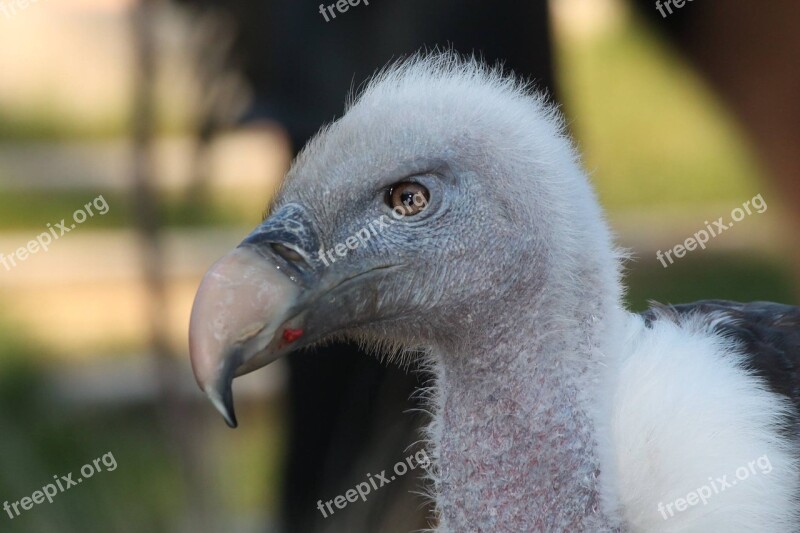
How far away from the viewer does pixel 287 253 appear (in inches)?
66.3

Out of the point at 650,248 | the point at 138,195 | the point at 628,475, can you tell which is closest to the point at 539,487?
the point at 628,475

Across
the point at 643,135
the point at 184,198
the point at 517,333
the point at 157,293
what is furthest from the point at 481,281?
the point at 643,135

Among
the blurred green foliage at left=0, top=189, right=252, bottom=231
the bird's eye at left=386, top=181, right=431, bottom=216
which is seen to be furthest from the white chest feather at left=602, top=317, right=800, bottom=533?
the blurred green foliage at left=0, top=189, right=252, bottom=231

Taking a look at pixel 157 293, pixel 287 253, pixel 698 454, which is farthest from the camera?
pixel 157 293

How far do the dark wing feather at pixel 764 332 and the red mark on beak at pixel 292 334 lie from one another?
68 centimetres

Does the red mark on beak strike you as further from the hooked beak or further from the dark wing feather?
the dark wing feather

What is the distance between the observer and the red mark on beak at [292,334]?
5.47ft

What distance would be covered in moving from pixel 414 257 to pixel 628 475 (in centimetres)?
46

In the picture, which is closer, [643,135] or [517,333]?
[517,333]

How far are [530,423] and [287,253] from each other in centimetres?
45

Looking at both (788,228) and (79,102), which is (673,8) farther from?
(79,102)

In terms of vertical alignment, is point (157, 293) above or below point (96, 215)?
below

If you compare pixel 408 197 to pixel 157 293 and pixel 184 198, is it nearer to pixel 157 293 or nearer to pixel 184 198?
pixel 157 293

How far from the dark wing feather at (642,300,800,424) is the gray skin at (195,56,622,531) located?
0.23 metres
